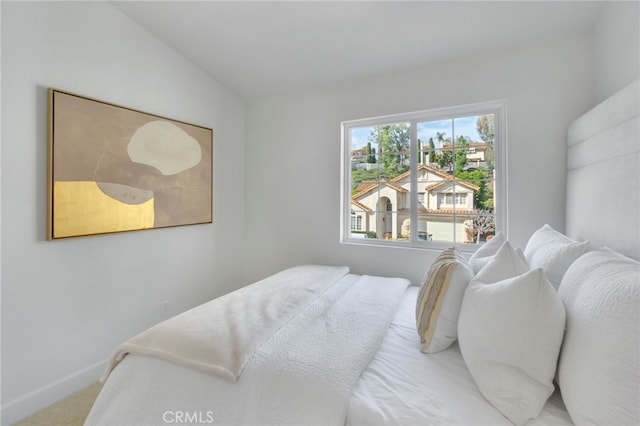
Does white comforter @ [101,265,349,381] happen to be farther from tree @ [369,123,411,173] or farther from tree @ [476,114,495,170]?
tree @ [476,114,495,170]

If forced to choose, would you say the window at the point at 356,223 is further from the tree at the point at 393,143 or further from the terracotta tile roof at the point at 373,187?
the tree at the point at 393,143

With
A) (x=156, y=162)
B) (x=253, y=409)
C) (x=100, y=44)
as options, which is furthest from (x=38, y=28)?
(x=253, y=409)

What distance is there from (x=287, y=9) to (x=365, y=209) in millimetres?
1752

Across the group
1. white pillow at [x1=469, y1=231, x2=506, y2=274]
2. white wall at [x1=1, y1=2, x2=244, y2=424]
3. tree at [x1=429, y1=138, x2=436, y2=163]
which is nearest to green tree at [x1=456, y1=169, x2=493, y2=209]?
tree at [x1=429, y1=138, x2=436, y2=163]

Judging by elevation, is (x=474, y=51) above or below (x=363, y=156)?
above

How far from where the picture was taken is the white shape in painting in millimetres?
2295

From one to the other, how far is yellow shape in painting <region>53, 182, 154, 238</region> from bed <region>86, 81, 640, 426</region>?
1.09m

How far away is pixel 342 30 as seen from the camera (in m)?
2.21

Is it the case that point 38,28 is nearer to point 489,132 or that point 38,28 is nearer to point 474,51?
point 474,51

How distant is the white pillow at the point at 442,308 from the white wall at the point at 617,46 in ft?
4.44

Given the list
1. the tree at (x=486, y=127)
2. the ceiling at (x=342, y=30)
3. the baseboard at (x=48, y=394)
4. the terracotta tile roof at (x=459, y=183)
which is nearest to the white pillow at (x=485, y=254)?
the terracotta tile roof at (x=459, y=183)

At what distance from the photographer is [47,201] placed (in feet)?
5.95

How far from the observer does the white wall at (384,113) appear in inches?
82.3

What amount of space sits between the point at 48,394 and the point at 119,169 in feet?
4.91
